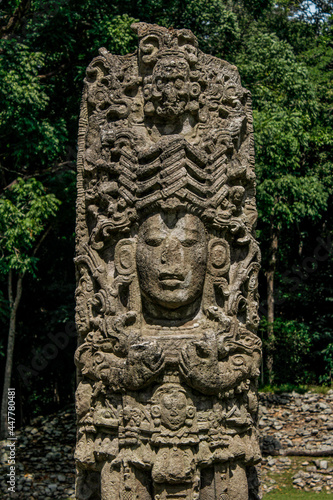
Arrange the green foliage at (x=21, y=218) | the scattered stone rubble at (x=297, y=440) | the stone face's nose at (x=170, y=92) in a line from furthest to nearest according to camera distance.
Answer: the scattered stone rubble at (x=297, y=440), the green foliage at (x=21, y=218), the stone face's nose at (x=170, y=92)

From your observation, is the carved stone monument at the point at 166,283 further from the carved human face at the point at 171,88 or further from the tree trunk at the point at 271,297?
the tree trunk at the point at 271,297

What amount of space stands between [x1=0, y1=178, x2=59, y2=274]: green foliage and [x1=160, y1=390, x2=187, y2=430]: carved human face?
468cm

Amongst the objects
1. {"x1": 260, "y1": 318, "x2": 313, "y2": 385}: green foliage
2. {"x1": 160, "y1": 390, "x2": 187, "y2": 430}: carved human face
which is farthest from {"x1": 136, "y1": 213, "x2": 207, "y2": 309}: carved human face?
{"x1": 260, "y1": 318, "x2": 313, "y2": 385}: green foliage

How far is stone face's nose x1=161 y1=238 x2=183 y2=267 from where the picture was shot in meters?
5.39

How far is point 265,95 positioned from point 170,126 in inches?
242

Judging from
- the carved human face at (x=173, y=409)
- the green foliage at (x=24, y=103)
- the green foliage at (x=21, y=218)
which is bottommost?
the carved human face at (x=173, y=409)

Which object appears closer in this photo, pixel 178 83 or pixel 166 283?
pixel 166 283

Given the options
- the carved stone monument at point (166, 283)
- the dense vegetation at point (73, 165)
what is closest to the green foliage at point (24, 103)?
the dense vegetation at point (73, 165)

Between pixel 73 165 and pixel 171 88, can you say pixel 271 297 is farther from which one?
pixel 171 88

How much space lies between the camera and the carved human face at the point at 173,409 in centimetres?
512

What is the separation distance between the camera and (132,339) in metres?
5.30

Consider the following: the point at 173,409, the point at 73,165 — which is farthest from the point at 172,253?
the point at 73,165

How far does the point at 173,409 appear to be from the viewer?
514cm

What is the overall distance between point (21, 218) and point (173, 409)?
5.08m
